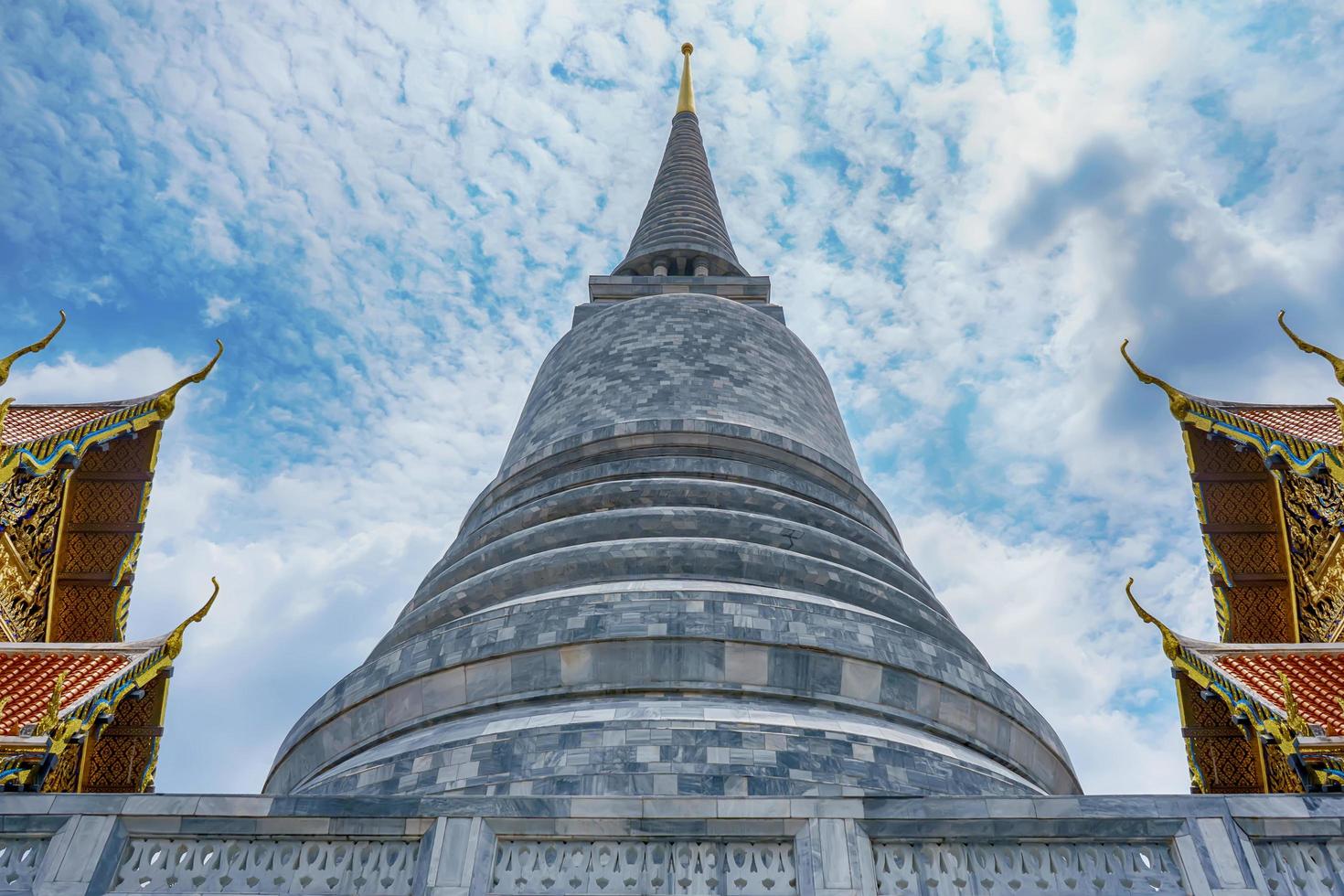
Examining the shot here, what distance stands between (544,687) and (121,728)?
4.87 metres

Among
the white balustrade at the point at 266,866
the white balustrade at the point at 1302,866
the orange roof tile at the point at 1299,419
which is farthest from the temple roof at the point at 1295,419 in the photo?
the white balustrade at the point at 266,866

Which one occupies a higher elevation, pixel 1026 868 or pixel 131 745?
pixel 131 745

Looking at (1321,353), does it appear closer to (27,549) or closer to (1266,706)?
(1266,706)

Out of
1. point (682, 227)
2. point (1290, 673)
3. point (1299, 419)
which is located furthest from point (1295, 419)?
point (682, 227)

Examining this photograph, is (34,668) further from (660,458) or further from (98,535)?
(660,458)

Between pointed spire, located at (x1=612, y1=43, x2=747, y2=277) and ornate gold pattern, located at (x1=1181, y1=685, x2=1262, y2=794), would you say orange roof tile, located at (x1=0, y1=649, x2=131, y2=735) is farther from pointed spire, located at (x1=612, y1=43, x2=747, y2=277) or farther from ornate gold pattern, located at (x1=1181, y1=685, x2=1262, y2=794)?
pointed spire, located at (x1=612, y1=43, x2=747, y2=277)

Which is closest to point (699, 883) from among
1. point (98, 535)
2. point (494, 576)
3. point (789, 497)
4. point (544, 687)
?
point (544, 687)

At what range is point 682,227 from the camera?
2417cm

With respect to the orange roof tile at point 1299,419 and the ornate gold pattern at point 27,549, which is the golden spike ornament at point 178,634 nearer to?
the ornate gold pattern at point 27,549

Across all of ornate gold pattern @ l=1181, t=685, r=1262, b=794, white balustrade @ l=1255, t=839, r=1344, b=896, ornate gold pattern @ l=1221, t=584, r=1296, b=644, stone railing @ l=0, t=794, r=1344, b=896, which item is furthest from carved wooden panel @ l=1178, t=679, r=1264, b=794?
stone railing @ l=0, t=794, r=1344, b=896

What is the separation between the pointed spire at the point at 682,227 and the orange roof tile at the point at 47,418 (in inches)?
440

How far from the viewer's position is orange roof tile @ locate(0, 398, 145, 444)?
39.2 ft

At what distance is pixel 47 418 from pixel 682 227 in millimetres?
13673

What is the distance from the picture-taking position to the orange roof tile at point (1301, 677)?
9.46 metres
